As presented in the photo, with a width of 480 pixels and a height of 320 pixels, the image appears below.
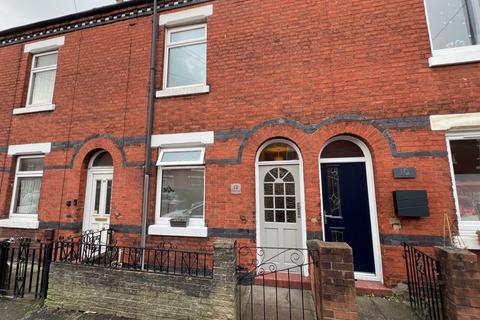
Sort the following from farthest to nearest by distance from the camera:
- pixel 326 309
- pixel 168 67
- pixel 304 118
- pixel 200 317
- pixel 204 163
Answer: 1. pixel 168 67
2. pixel 204 163
3. pixel 304 118
4. pixel 200 317
5. pixel 326 309

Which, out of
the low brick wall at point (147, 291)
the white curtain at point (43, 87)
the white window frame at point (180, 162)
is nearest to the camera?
the low brick wall at point (147, 291)

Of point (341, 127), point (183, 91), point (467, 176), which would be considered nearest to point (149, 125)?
point (183, 91)

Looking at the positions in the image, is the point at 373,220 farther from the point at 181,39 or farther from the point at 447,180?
the point at 181,39

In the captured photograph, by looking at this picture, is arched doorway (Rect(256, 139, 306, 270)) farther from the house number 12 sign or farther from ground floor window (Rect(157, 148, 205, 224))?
ground floor window (Rect(157, 148, 205, 224))

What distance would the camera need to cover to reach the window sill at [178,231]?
5298 millimetres

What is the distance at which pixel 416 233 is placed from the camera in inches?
172

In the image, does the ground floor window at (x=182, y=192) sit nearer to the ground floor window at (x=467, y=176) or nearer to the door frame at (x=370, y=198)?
the door frame at (x=370, y=198)

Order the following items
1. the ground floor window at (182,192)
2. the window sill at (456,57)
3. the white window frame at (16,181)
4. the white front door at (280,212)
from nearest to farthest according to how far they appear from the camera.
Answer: the window sill at (456,57) < the white front door at (280,212) < the ground floor window at (182,192) < the white window frame at (16,181)

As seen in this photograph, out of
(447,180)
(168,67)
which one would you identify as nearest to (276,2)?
(168,67)

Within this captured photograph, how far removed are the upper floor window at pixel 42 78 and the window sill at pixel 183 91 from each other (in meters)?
3.91

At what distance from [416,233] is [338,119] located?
2.46 meters

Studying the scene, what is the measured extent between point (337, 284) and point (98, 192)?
6054mm

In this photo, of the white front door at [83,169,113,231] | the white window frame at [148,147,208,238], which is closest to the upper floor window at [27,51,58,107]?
the white front door at [83,169,113,231]

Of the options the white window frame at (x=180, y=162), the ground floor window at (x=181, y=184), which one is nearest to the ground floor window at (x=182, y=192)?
the ground floor window at (x=181, y=184)
